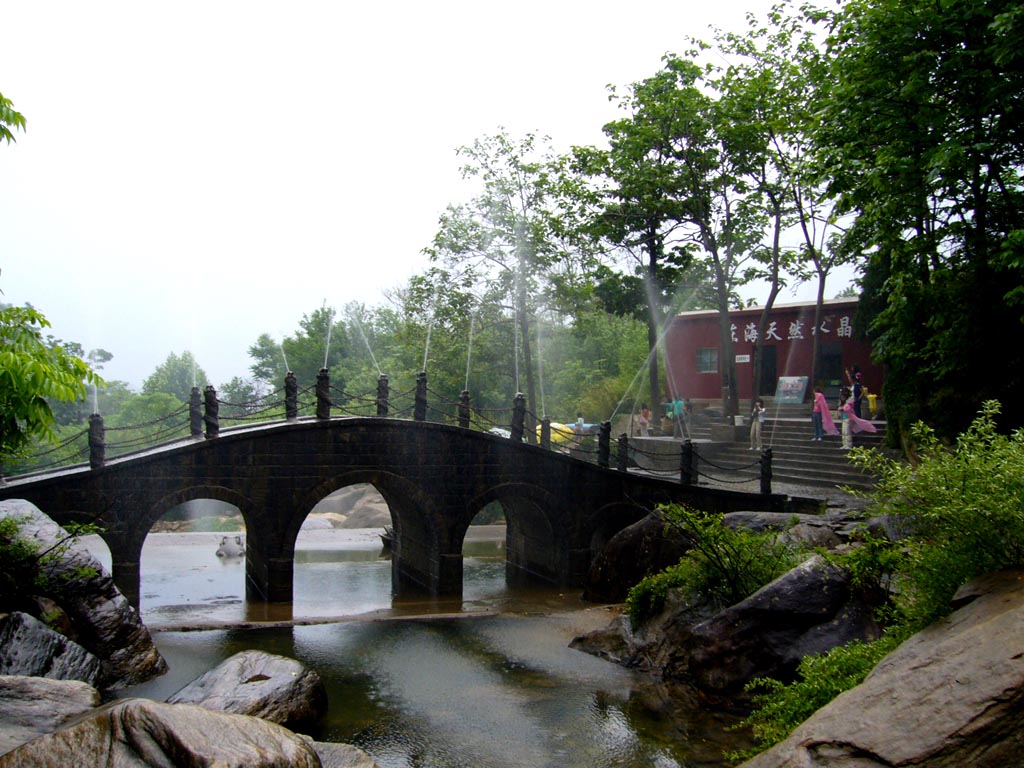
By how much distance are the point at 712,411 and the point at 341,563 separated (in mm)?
13356

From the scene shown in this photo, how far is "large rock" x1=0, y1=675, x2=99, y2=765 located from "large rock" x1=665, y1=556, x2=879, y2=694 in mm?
6270

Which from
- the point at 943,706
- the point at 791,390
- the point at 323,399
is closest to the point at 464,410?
the point at 323,399

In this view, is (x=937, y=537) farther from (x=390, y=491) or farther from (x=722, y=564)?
(x=390, y=491)

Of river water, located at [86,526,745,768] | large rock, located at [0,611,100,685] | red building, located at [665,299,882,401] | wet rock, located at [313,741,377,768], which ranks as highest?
red building, located at [665,299,882,401]

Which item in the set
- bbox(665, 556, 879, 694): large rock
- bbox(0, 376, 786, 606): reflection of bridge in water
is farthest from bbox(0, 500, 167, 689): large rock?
bbox(665, 556, 879, 694): large rock

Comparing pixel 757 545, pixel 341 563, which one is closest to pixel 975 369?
pixel 757 545

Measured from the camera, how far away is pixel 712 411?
2980cm

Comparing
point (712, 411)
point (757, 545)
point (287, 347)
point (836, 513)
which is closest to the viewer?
point (757, 545)

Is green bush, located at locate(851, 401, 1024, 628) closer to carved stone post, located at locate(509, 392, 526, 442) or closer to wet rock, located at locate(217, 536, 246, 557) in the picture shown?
carved stone post, located at locate(509, 392, 526, 442)

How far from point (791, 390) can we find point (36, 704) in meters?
25.1

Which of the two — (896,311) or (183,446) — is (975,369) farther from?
(183,446)

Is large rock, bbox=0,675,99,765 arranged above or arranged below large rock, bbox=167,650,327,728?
above

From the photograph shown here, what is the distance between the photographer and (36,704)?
7.34 metres

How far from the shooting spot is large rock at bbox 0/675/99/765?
680cm
